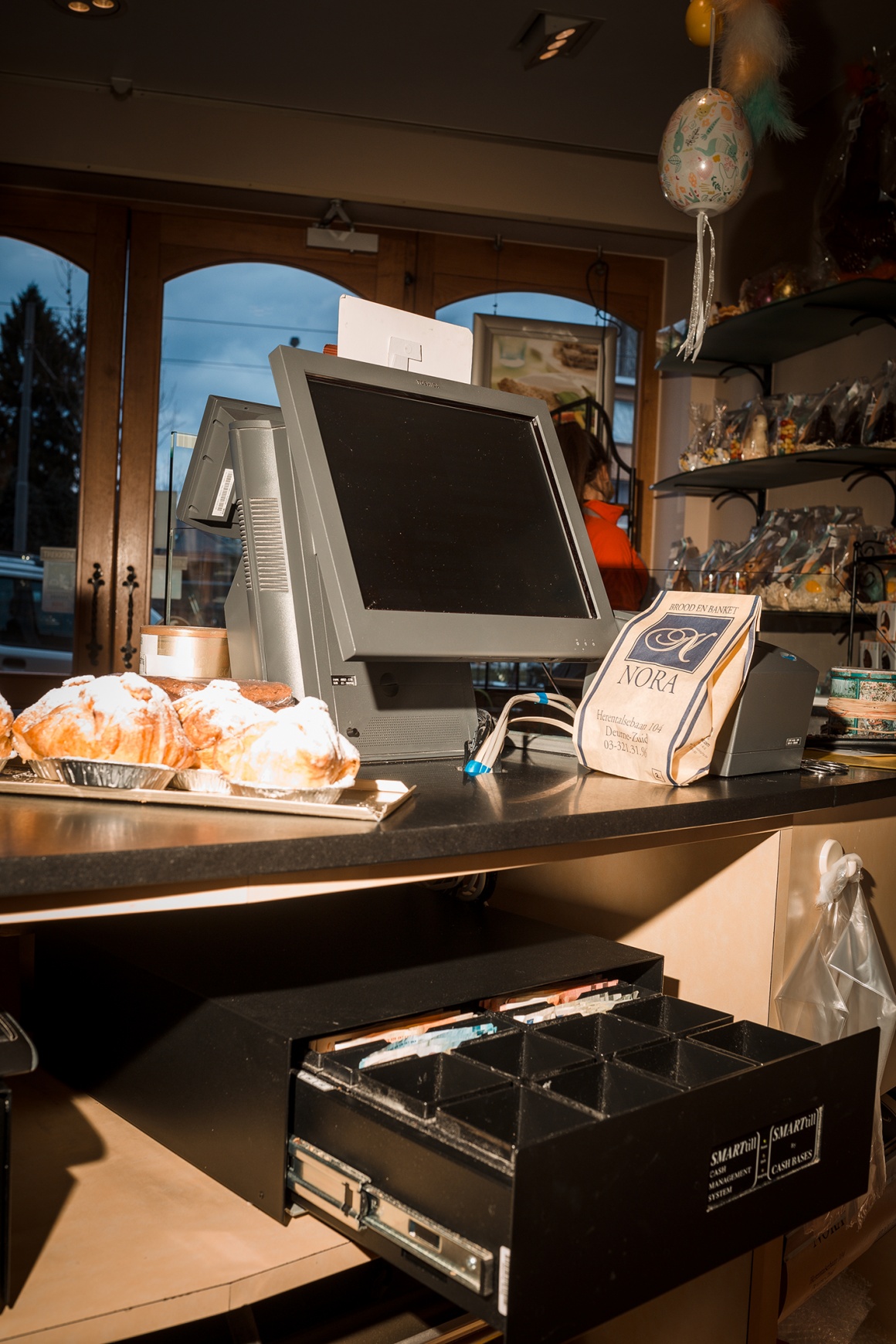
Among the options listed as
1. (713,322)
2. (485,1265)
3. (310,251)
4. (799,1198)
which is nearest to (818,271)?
(713,322)

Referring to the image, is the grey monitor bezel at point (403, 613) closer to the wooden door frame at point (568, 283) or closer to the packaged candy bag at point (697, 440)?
the packaged candy bag at point (697, 440)

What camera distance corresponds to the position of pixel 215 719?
84cm

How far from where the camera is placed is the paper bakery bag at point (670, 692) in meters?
1.07

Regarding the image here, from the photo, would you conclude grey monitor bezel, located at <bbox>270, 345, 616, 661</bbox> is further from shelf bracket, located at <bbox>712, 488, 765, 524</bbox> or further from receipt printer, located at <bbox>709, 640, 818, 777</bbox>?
shelf bracket, located at <bbox>712, 488, 765, 524</bbox>

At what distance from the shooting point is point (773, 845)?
117 cm

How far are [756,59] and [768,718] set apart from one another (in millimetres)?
1591

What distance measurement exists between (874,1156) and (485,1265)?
800 millimetres

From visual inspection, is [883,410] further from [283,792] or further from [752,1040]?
[283,792]

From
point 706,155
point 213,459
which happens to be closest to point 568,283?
point 706,155

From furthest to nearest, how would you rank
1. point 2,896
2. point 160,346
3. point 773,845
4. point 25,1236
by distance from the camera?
point 160,346 → point 773,845 → point 25,1236 → point 2,896

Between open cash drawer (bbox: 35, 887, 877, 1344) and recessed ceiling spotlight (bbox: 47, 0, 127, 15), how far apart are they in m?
2.80

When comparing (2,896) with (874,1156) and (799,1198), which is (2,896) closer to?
(799,1198)

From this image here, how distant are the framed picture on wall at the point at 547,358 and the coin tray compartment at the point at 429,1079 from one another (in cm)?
343

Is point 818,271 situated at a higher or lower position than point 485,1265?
higher
